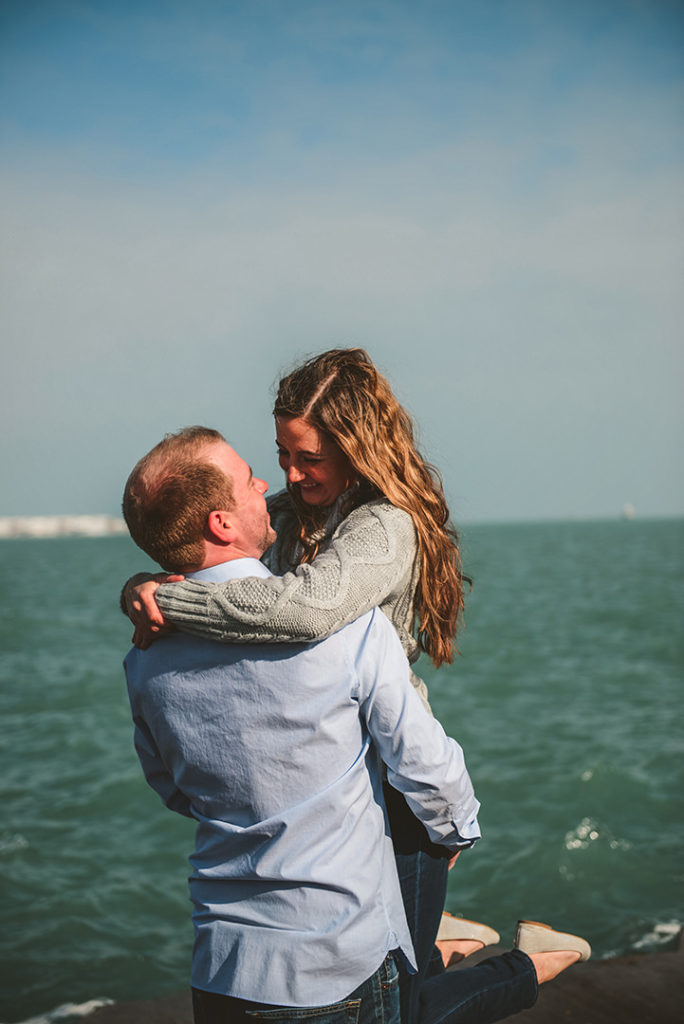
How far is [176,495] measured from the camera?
6.13 ft

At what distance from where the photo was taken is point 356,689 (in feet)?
6.09

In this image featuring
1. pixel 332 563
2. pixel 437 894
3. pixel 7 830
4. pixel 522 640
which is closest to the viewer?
pixel 332 563

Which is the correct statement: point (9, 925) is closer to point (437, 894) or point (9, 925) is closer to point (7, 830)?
point (7, 830)

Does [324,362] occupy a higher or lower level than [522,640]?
higher

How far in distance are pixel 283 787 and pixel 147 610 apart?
0.46 meters

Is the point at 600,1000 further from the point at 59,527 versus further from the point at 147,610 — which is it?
the point at 59,527

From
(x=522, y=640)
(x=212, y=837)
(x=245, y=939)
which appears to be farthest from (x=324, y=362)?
(x=522, y=640)

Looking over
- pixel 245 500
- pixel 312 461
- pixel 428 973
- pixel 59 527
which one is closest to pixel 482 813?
pixel 428 973

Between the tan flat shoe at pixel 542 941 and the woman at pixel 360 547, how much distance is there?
0.34 metres

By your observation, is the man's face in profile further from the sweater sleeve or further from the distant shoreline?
the distant shoreline

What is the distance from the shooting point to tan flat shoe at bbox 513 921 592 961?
2.90 metres

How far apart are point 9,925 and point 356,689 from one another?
6589 mm

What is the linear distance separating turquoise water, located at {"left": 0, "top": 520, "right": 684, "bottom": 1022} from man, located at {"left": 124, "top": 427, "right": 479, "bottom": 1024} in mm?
1049

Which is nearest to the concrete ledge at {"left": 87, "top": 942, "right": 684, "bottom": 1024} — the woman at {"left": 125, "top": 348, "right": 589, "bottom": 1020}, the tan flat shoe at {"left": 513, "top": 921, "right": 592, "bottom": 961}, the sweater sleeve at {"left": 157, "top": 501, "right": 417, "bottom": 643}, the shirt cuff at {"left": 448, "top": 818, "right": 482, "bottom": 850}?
the tan flat shoe at {"left": 513, "top": 921, "right": 592, "bottom": 961}
